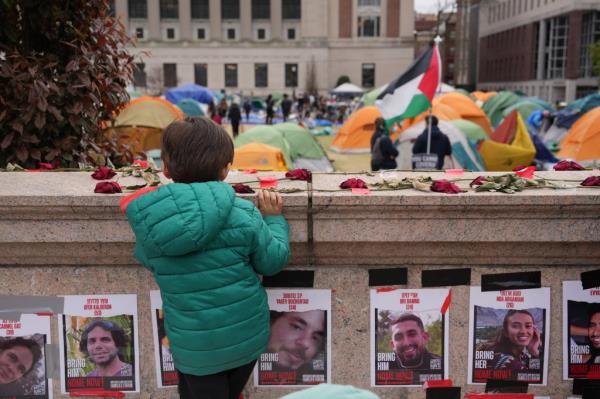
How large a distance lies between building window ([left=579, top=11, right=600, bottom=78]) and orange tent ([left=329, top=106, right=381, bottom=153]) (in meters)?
38.7

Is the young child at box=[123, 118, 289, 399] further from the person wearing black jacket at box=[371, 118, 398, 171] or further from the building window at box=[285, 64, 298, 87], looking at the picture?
the building window at box=[285, 64, 298, 87]

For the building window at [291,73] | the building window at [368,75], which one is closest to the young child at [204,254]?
the building window at [291,73]

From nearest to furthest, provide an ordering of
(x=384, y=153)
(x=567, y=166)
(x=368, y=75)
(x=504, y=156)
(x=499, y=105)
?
1. (x=567, y=166)
2. (x=384, y=153)
3. (x=504, y=156)
4. (x=499, y=105)
5. (x=368, y=75)

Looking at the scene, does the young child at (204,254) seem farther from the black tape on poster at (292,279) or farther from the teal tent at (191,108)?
the teal tent at (191,108)

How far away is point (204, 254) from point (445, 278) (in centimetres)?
101

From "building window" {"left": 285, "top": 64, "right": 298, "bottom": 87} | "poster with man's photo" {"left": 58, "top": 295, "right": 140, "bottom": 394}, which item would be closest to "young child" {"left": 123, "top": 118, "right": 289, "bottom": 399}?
"poster with man's photo" {"left": 58, "top": 295, "right": 140, "bottom": 394}

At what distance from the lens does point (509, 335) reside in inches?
100

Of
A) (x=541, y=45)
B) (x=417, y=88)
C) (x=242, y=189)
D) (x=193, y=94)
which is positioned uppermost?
(x=541, y=45)

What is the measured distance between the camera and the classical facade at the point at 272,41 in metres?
80.7

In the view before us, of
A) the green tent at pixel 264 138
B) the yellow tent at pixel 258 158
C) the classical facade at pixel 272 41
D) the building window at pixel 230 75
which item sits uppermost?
the classical facade at pixel 272 41

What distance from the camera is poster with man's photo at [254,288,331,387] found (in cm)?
254

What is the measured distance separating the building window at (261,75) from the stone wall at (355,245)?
80.8 meters

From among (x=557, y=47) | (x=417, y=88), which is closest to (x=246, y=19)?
(x=557, y=47)

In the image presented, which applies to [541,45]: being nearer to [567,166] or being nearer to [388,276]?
[567,166]
